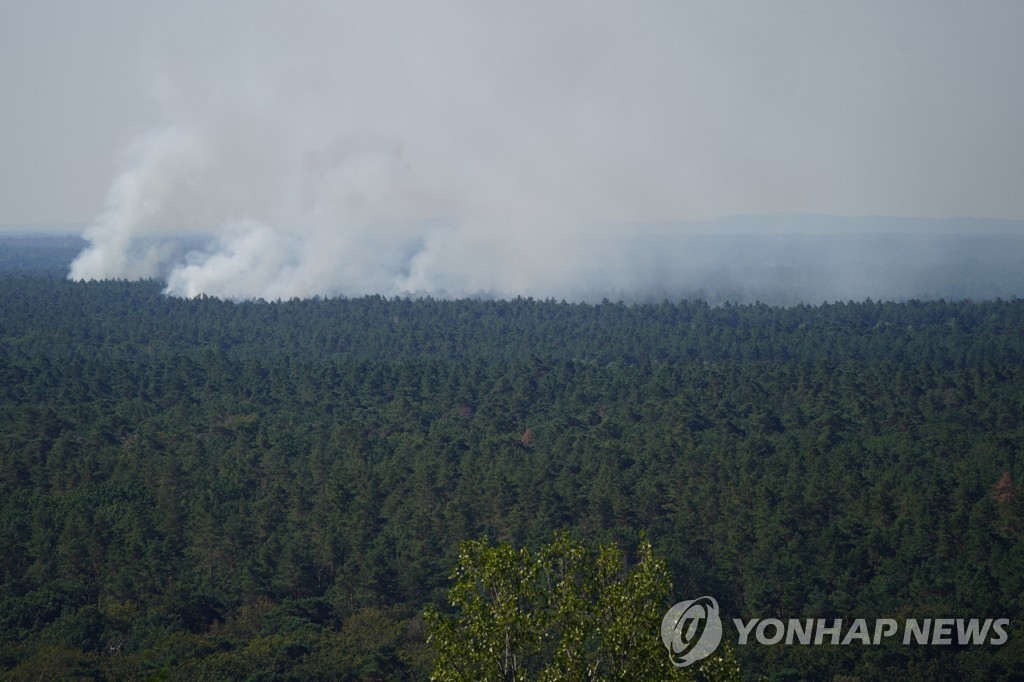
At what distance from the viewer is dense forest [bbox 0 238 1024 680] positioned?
3944 centimetres

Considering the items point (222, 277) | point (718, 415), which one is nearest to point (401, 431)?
point (718, 415)

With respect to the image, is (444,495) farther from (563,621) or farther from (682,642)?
(563,621)

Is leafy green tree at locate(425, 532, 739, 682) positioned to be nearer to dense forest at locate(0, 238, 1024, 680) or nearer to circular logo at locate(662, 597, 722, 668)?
circular logo at locate(662, 597, 722, 668)

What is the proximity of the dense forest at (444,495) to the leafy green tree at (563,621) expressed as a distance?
3.14 feet

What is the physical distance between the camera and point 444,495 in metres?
56.5

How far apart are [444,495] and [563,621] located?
3894 centimetres

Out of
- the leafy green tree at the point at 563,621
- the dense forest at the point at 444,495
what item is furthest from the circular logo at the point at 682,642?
the dense forest at the point at 444,495

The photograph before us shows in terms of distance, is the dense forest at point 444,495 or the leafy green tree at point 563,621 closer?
the leafy green tree at point 563,621

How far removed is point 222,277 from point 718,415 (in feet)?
351

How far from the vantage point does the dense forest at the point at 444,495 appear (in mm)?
39438

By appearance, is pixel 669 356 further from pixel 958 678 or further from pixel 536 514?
pixel 958 678

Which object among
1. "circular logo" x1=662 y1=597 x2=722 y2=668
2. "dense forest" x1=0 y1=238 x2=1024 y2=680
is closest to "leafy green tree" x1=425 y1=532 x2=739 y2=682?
"circular logo" x1=662 y1=597 x2=722 y2=668

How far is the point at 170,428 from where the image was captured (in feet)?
228

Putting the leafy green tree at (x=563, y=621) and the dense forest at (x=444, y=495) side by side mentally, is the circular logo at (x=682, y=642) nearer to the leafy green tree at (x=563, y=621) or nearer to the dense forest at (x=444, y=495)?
the leafy green tree at (x=563, y=621)
